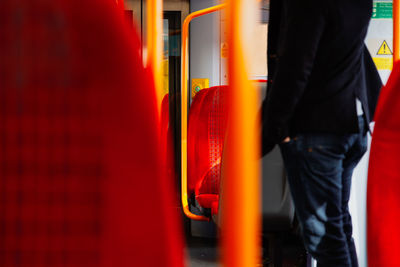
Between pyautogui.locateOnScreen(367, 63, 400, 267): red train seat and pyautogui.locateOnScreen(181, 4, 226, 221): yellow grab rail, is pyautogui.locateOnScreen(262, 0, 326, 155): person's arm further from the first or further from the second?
pyautogui.locateOnScreen(181, 4, 226, 221): yellow grab rail

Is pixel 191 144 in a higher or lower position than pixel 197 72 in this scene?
lower

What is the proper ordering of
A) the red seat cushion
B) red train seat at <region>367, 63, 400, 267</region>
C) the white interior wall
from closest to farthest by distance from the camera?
red train seat at <region>367, 63, 400, 267</region> → the red seat cushion → the white interior wall

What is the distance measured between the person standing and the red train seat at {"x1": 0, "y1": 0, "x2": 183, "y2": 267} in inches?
30.0

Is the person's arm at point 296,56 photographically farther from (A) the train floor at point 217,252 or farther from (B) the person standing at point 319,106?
(A) the train floor at point 217,252

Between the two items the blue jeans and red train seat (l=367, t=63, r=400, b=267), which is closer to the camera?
red train seat (l=367, t=63, r=400, b=267)

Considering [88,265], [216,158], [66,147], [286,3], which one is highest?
[286,3]

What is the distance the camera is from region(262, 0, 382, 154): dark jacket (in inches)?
42.1

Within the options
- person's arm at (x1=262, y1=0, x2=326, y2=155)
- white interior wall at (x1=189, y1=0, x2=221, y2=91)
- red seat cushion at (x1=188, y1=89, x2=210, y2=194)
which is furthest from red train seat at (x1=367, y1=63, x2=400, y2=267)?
white interior wall at (x1=189, y1=0, x2=221, y2=91)

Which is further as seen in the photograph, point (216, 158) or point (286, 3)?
point (216, 158)

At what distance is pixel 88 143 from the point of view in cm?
37

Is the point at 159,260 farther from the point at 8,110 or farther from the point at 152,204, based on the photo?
the point at 8,110

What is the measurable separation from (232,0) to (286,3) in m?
0.67

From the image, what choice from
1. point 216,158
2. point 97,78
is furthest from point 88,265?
point 216,158

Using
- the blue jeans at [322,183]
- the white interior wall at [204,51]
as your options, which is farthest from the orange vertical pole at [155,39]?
the white interior wall at [204,51]
